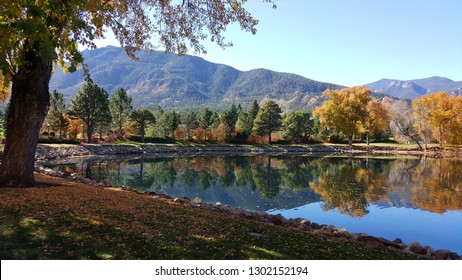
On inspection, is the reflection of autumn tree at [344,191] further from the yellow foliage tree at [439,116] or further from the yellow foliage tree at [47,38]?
the yellow foliage tree at [439,116]

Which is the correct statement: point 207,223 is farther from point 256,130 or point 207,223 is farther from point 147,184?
point 256,130

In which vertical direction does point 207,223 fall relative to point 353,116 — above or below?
below

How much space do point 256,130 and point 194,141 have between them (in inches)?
510

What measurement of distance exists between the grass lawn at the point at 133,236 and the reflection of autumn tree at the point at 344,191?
8.28 meters

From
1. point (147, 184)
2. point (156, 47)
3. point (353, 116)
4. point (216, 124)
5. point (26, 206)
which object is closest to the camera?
point (26, 206)

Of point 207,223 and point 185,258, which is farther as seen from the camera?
point 207,223

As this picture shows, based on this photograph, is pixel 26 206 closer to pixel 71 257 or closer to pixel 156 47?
pixel 71 257

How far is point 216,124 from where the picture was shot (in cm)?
7831

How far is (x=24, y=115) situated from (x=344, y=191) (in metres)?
16.9

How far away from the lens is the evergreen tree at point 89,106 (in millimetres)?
56812

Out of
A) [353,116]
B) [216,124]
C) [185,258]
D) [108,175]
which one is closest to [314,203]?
[185,258]

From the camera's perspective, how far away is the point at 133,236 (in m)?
6.72

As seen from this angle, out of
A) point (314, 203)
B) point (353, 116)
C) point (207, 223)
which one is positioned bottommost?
point (314, 203)

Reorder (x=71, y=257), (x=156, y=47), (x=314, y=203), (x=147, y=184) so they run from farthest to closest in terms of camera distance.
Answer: (x=147, y=184), (x=314, y=203), (x=156, y=47), (x=71, y=257)
